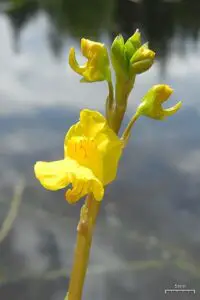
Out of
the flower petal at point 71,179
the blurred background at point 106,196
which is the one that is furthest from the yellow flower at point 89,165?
the blurred background at point 106,196

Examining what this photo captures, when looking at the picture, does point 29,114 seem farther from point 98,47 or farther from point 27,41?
point 98,47

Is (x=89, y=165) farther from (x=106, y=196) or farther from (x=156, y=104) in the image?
(x=106, y=196)

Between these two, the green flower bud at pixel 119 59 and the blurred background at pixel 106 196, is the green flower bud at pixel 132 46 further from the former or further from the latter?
the blurred background at pixel 106 196

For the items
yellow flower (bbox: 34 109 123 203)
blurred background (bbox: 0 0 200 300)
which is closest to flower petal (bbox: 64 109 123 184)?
yellow flower (bbox: 34 109 123 203)

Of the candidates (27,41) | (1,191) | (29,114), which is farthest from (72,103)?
(27,41)

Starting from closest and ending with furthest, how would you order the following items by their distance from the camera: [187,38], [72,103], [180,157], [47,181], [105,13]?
[47,181] → [180,157] → [72,103] → [187,38] → [105,13]

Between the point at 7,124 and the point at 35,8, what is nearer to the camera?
the point at 7,124
